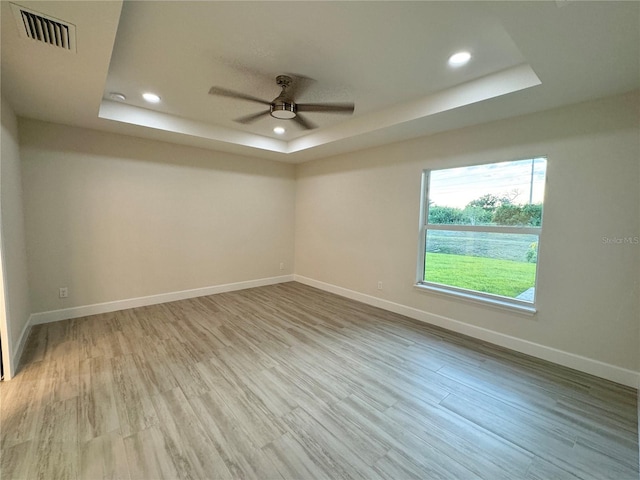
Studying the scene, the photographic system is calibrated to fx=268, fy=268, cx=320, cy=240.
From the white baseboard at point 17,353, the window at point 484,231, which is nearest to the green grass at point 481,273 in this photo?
the window at point 484,231

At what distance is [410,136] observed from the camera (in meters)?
3.63

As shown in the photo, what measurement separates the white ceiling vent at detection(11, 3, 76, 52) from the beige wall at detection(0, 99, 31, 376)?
4.09 ft

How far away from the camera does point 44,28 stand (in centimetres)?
162

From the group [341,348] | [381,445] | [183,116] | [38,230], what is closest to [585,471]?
[381,445]

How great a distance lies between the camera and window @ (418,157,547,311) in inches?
112

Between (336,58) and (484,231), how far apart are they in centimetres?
247

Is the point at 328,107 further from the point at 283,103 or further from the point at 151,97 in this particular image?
the point at 151,97

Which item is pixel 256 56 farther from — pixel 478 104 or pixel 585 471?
pixel 585 471

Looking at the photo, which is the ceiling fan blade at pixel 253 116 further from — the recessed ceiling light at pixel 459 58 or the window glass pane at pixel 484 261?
the window glass pane at pixel 484 261

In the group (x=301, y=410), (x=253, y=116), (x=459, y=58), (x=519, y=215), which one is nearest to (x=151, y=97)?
Answer: (x=253, y=116)

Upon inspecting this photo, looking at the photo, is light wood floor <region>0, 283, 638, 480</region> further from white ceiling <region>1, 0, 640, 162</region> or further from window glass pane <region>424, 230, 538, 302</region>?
white ceiling <region>1, 0, 640, 162</region>

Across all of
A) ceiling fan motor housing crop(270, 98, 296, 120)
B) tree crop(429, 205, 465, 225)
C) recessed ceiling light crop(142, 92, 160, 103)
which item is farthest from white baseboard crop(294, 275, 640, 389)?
recessed ceiling light crop(142, 92, 160, 103)

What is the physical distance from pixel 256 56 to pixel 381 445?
9.72 ft

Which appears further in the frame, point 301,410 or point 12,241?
point 12,241
